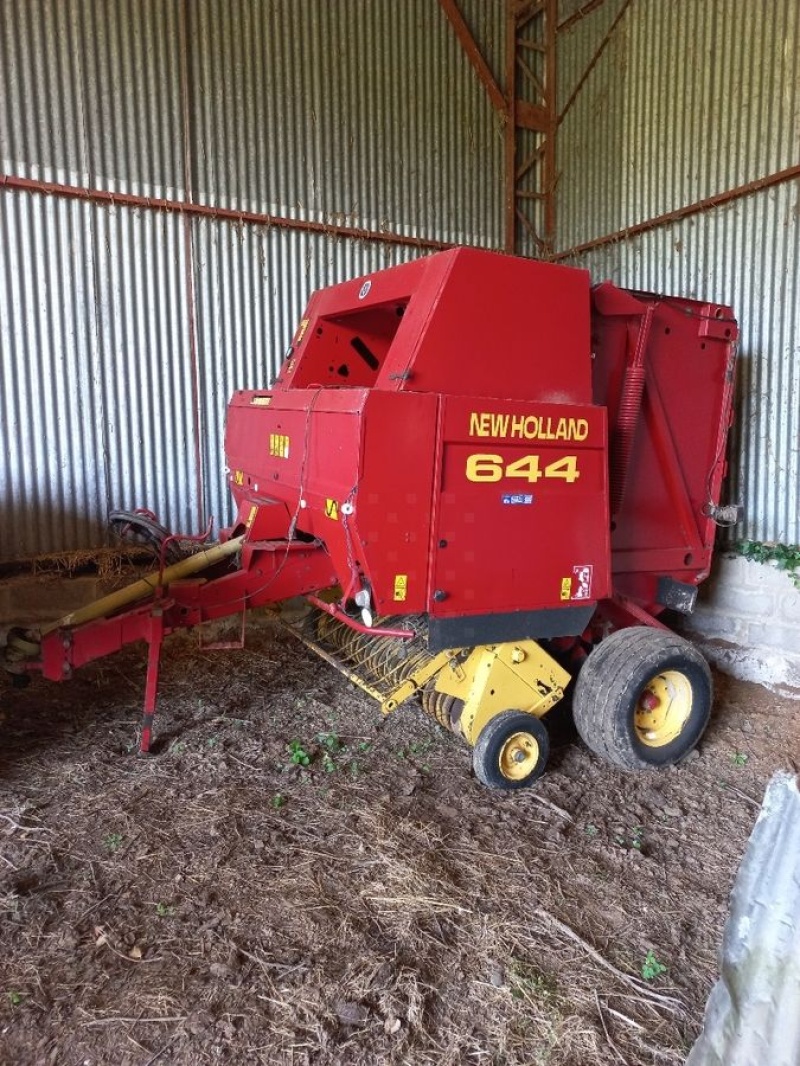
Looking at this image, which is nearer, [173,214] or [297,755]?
[297,755]

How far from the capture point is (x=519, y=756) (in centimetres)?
364

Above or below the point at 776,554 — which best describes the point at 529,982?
below

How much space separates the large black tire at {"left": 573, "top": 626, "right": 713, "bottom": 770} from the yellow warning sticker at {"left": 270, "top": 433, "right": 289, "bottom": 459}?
1888mm

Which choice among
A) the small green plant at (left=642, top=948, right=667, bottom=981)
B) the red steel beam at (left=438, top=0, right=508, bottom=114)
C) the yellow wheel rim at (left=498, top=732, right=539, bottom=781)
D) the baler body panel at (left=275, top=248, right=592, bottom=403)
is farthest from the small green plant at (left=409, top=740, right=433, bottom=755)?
the red steel beam at (left=438, top=0, right=508, bottom=114)

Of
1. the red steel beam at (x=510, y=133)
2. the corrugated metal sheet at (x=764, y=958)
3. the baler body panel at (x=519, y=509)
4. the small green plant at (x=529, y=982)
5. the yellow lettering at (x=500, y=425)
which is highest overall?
the red steel beam at (x=510, y=133)

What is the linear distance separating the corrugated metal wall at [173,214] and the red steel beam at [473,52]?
87 mm

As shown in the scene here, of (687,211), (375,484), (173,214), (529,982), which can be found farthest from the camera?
(173,214)

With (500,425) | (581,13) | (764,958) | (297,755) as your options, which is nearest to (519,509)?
(500,425)

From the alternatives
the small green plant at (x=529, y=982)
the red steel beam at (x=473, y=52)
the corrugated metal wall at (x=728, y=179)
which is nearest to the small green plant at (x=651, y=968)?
the small green plant at (x=529, y=982)

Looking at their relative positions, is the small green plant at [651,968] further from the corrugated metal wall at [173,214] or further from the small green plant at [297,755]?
the corrugated metal wall at [173,214]

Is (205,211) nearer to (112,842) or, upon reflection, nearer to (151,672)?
(151,672)

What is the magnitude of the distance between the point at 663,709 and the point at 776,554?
1.67 metres

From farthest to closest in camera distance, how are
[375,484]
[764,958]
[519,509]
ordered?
[519,509] < [375,484] < [764,958]

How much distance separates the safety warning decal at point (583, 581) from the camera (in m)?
3.61
